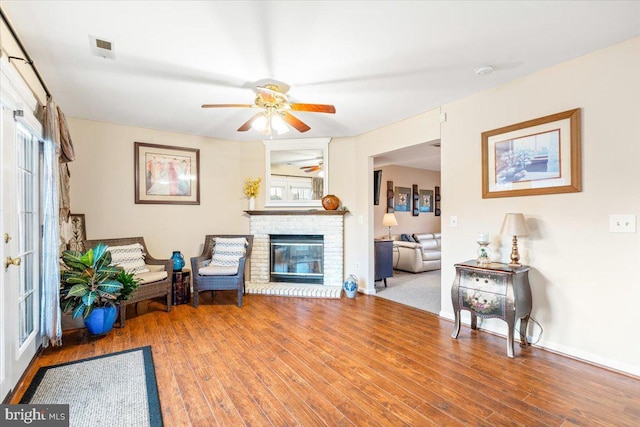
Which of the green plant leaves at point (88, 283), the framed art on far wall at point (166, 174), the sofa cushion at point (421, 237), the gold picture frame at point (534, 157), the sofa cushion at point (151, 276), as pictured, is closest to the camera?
the gold picture frame at point (534, 157)

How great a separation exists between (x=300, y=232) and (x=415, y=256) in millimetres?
2668

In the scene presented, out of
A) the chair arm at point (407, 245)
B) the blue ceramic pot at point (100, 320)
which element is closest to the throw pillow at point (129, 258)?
the blue ceramic pot at point (100, 320)

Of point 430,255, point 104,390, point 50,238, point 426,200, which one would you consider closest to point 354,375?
point 104,390

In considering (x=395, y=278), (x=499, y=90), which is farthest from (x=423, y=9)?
(x=395, y=278)

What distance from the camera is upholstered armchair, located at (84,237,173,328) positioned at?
11.2ft

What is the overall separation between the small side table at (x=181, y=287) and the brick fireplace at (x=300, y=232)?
1032mm

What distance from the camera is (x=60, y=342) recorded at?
8.53 ft

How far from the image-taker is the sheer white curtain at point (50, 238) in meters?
2.45

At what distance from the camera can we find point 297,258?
486 centimetres

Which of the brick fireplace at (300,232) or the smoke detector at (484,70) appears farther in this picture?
the brick fireplace at (300,232)

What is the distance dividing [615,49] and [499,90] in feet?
2.67

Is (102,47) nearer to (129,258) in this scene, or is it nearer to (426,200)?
(129,258)

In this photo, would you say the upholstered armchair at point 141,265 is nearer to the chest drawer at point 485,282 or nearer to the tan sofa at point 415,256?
the chest drawer at point 485,282

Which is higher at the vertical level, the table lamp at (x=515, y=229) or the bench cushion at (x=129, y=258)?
the table lamp at (x=515, y=229)
